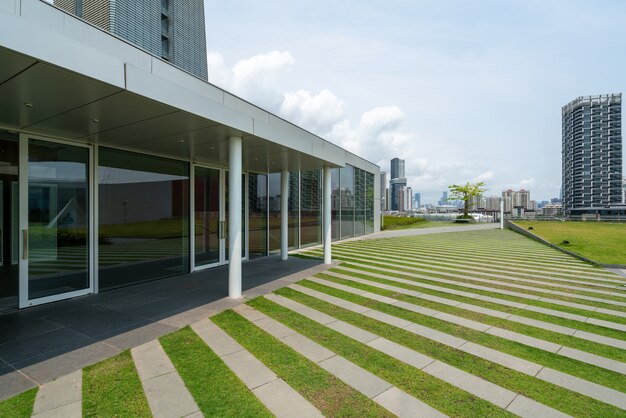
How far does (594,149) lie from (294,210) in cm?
12400

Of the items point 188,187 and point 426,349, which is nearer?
point 426,349

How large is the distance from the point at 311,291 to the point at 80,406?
510 cm

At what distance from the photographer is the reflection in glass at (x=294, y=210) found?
15.6m

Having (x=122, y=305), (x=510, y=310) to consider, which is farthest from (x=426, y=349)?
(x=122, y=305)

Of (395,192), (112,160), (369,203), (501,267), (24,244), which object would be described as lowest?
(501,267)

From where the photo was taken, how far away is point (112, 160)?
8062 mm

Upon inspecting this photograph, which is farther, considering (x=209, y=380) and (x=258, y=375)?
(x=258, y=375)

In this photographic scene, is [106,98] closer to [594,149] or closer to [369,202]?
[369,202]

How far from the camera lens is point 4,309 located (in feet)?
20.5

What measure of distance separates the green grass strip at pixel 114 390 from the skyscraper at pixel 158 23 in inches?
1853

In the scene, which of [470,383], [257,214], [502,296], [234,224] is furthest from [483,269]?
[257,214]

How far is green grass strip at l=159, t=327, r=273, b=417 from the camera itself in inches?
126

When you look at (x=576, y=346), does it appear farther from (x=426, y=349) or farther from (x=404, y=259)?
(x=404, y=259)

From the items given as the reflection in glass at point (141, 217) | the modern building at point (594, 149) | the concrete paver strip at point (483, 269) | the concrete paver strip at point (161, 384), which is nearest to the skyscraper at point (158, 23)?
the reflection in glass at point (141, 217)
